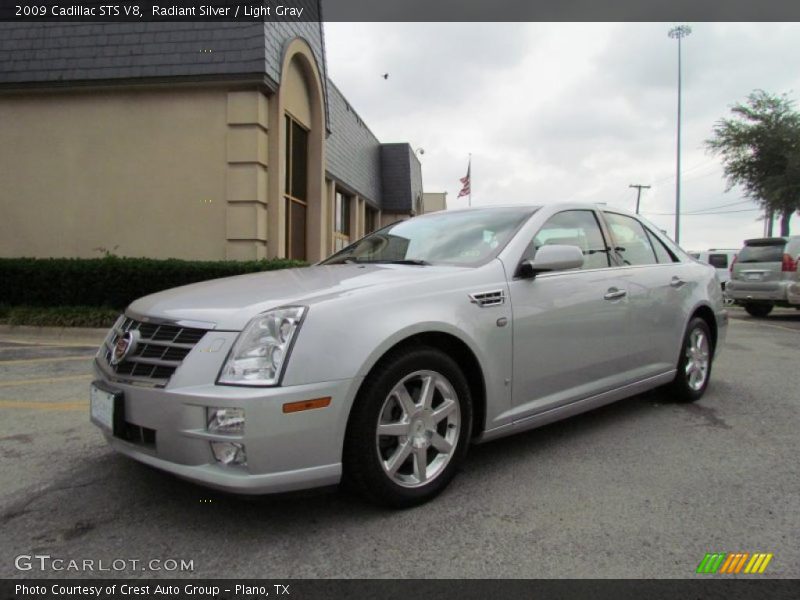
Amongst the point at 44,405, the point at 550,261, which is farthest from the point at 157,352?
the point at 44,405

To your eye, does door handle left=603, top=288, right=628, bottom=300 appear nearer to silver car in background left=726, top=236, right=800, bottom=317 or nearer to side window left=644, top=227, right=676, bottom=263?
side window left=644, top=227, right=676, bottom=263

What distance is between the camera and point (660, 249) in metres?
4.46

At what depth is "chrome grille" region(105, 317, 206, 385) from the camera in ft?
7.75

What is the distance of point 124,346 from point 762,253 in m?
13.0

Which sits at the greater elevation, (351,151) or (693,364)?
(351,151)

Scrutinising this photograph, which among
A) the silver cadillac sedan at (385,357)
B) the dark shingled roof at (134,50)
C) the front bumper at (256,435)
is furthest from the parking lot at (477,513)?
the dark shingled roof at (134,50)

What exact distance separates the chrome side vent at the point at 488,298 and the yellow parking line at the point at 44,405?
325 cm

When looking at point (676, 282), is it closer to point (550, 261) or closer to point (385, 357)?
point (550, 261)

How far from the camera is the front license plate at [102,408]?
246 centimetres

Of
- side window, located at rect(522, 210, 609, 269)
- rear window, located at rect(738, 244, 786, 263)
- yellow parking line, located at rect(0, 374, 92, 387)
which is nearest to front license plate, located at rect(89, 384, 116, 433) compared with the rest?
side window, located at rect(522, 210, 609, 269)

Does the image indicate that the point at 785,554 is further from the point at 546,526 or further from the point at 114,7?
the point at 114,7

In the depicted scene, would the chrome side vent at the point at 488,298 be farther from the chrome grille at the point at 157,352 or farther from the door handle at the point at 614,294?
the chrome grille at the point at 157,352
